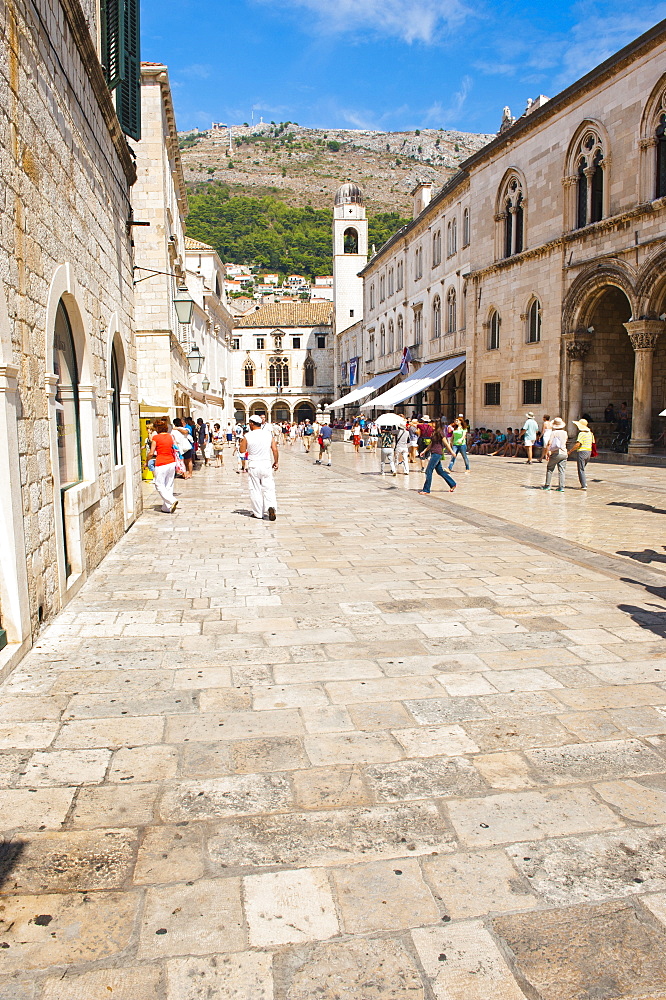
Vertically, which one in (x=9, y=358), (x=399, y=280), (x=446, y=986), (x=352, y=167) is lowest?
(x=446, y=986)

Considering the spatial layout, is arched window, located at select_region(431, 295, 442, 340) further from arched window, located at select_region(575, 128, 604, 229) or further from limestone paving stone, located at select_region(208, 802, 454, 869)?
limestone paving stone, located at select_region(208, 802, 454, 869)

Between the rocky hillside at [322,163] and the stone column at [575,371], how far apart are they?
135 metres

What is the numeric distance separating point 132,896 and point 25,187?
4667 mm

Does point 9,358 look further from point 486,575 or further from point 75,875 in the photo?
point 486,575

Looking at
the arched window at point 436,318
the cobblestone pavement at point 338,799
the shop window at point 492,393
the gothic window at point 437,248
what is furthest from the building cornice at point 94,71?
the gothic window at point 437,248

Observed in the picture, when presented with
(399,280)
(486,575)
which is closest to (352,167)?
(399,280)

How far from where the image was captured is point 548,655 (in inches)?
198

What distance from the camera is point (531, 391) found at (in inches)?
1009

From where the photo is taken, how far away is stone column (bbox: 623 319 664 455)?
19609mm

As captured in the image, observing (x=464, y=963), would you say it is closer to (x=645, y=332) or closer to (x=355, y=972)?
(x=355, y=972)

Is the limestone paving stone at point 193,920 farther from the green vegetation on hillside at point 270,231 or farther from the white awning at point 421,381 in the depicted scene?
the green vegetation on hillside at point 270,231

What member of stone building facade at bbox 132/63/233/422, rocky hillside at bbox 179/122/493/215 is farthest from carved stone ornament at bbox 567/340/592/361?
rocky hillside at bbox 179/122/493/215

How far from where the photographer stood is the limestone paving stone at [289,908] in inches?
93.2

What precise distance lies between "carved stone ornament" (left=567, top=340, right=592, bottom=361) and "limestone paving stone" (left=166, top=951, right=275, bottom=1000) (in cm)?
2298
